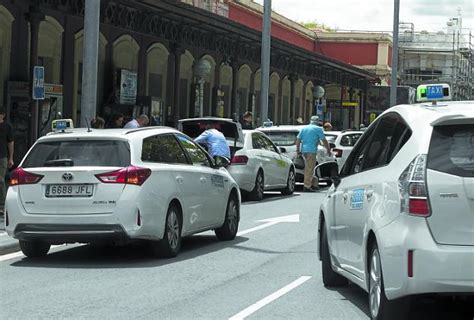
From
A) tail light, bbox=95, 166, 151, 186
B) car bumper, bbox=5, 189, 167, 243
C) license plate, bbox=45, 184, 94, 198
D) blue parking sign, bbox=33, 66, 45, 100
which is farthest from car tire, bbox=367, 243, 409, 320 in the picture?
blue parking sign, bbox=33, 66, 45, 100

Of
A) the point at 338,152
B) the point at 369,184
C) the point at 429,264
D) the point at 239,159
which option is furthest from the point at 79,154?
the point at 338,152

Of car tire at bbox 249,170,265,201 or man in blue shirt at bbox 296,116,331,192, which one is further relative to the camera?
man in blue shirt at bbox 296,116,331,192

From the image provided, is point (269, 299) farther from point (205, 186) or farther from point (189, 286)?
point (205, 186)

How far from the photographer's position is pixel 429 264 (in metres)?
6.16

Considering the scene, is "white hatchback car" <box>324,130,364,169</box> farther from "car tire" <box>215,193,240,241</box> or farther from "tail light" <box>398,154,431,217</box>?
"tail light" <box>398,154,431,217</box>

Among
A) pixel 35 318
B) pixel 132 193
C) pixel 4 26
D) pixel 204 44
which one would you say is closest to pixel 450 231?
pixel 35 318

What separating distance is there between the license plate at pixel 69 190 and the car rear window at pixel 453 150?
511cm

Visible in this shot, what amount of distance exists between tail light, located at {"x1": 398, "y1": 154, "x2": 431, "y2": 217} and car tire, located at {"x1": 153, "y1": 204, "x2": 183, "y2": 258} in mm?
4952

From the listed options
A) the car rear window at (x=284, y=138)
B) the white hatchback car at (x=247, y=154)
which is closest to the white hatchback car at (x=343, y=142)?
the car rear window at (x=284, y=138)

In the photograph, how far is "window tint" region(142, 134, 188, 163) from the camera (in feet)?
36.1

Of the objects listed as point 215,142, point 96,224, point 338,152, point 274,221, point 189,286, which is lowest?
point 189,286

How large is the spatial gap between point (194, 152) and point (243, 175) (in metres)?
7.02

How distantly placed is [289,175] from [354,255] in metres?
14.4

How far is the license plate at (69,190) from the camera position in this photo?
34.3 feet
